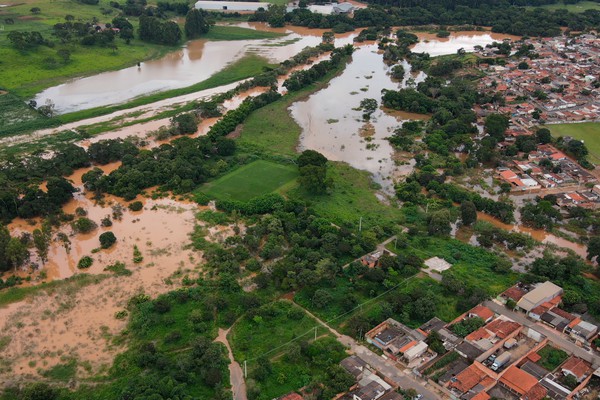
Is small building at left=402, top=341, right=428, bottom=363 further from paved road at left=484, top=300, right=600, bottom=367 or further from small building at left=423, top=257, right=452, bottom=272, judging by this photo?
small building at left=423, top=257, right=452, bottom=272

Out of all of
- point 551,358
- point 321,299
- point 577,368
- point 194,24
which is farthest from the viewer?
Answer: point 194,24

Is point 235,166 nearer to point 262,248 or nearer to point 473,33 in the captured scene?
point 262,248

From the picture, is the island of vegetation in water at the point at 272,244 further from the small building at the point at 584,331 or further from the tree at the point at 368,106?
the small building at the point at 584,331

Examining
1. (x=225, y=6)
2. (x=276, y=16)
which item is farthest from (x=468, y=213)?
(x=225, y=6)

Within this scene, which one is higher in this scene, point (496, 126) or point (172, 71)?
point (172, 71)

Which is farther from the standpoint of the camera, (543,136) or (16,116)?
(16,116)

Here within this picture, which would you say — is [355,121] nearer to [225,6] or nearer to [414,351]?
[414,351]

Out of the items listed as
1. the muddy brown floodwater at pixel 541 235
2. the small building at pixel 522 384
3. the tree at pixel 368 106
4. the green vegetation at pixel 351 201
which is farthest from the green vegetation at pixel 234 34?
the small building at pixel 522 384
